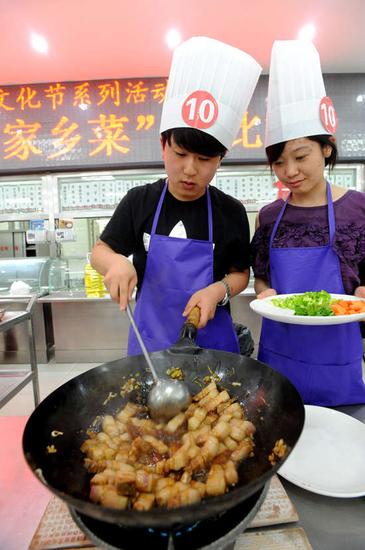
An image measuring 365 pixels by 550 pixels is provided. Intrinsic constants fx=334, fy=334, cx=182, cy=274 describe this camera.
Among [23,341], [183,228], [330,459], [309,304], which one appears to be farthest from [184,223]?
[23,341]

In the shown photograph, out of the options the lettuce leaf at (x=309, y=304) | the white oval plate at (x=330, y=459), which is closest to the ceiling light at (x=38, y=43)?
the lettuce leaf at (x=309, y=304)

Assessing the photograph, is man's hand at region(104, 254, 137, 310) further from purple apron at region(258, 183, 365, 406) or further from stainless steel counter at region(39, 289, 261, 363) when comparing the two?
stainless steel counter at region(39, 289, 261, 363)

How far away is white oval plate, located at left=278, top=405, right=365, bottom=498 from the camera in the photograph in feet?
2.75

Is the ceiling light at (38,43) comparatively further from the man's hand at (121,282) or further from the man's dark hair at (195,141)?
the man's hand at (121,282)

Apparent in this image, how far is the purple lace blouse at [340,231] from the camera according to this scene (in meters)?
1.50

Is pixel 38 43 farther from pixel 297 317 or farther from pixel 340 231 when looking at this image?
pixel 297 317

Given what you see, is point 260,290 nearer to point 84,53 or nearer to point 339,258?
point 339,258

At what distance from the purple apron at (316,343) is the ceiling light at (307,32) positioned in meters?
2.83

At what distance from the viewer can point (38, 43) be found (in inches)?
140

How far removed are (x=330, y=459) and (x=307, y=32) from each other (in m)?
4.04

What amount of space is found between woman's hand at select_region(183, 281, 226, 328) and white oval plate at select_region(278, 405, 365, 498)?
50 cm

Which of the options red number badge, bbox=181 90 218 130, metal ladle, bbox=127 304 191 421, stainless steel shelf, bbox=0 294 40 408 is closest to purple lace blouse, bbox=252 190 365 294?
red number badge, bbox=181 90 218 130

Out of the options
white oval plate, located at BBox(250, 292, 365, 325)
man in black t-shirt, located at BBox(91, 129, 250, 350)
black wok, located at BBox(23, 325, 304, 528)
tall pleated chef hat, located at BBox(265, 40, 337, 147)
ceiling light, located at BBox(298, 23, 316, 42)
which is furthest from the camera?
ceiling light, located at BBox(298, 23, 316, 42)

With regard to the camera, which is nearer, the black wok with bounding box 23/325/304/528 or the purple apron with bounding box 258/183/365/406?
the black wok with bounding box 23/325/304/528
